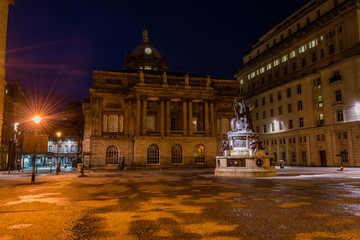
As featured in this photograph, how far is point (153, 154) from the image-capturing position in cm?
5184

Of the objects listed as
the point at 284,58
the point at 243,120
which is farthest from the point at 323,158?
the point at 243,120

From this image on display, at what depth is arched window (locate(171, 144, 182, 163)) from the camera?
173ft

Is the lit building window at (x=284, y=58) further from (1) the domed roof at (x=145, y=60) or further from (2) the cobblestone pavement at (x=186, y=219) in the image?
(2) the cobblestone pavement at (x=186, y=219)

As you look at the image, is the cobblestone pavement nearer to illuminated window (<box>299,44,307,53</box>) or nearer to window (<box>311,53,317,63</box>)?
window (<box>311,53,317,63</box>)

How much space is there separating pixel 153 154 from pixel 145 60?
3452 centimetres

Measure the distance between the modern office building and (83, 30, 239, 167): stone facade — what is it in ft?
51.7

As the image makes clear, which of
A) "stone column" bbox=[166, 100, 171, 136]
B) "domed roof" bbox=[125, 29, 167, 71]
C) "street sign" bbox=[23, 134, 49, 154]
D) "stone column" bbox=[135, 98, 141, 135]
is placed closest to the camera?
"street sign" bbox=[23, 134, 49, 154]

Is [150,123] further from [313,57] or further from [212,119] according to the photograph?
[313,57]

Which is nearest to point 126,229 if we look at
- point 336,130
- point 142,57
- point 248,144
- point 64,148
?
point 248,144

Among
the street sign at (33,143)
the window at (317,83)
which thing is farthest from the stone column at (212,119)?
the street sign at (33,143)

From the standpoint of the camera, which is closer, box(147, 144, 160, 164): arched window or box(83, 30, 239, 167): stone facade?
box(83, 30, 239, 167): stone facade

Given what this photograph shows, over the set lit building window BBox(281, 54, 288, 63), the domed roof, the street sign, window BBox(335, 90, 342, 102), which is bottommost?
the street sign

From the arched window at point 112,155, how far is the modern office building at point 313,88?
3677 cm

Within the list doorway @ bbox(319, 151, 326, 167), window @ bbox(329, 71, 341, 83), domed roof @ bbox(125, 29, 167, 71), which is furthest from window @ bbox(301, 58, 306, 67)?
domed roof @ bbox(125, 29, 167, 71)
